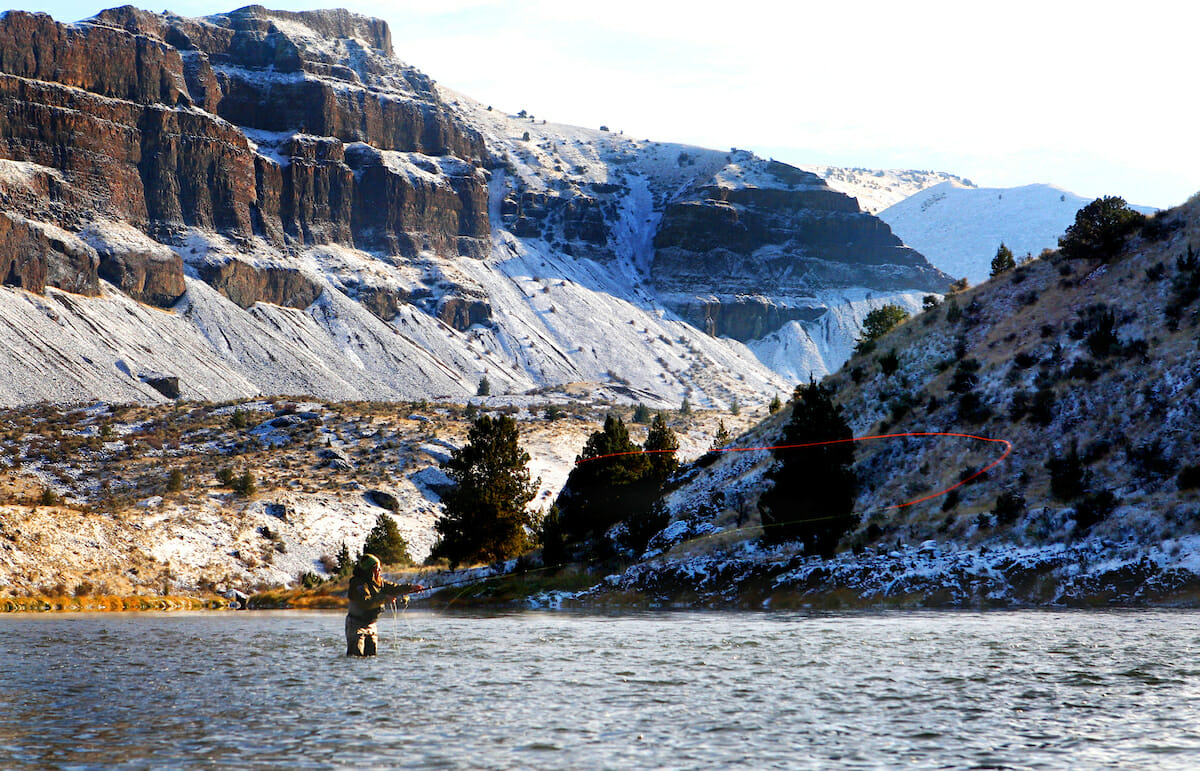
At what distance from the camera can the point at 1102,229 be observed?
6556cm

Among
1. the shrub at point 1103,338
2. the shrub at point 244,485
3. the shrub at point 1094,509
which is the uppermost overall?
the shrub at point 1103,338

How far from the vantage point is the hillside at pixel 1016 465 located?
44.6 meters

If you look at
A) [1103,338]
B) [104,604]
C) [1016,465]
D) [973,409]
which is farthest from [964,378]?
[104,604]

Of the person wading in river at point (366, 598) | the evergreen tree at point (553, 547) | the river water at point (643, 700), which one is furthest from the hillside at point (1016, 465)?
the person wading in river at point (366, 598)

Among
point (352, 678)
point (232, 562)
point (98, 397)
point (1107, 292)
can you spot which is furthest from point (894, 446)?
point (98, 397)

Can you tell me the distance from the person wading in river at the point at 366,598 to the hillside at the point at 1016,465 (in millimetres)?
23761

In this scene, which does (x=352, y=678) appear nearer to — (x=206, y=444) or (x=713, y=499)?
(x=713, y=499)

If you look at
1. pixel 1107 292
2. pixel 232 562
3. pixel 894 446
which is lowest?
pixel 232 562

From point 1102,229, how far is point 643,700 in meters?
55.3

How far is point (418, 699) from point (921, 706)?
376 inches

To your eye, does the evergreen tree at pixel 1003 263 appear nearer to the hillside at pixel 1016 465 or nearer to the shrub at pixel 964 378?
the hillside at pixel 1016 465

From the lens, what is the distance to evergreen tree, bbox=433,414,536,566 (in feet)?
227

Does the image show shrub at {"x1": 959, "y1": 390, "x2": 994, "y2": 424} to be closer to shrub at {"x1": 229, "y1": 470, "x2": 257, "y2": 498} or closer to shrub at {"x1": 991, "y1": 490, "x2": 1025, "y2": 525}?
shrub at {"x1": 991, "y1": 490, "x2": 1025, "y2": 525}

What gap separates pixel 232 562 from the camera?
9681cm
